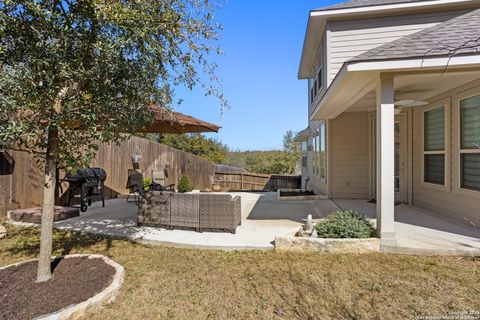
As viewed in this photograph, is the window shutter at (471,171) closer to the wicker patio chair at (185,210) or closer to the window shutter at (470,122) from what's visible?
the window shutter at (470,122)

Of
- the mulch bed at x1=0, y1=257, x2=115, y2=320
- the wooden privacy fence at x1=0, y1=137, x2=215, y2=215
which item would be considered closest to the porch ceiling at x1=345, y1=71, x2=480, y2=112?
the mulch bed at x1=0, y1=257, x2=115, y2=320

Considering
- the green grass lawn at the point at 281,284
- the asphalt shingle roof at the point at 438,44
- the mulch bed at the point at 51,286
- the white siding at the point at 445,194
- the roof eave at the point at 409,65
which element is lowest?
the green grass lawn at the point at 281,284

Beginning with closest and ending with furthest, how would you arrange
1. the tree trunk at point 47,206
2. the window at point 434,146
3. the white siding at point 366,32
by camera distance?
the tree trunk at point 47,206 < the window at point 434,146 < the white siding at point 366,32

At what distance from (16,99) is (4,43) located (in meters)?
0.57

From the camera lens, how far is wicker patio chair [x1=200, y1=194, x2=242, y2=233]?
4629 mm

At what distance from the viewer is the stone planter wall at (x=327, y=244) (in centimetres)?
377

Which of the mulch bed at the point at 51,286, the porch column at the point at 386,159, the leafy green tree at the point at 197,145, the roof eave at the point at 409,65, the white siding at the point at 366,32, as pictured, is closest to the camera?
the mulch bed at the point at 51,286

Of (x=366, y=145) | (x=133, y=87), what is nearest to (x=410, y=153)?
(x=366, y=145)

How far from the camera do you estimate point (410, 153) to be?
6.74m

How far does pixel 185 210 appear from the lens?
481 centimetres

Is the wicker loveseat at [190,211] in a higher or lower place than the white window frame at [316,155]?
lower

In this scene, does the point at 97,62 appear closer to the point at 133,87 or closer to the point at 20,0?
the point at 133,87

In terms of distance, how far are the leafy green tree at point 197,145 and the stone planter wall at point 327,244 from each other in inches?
727

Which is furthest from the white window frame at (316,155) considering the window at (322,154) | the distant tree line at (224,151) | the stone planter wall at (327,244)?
the distant tree line at (224,151)
